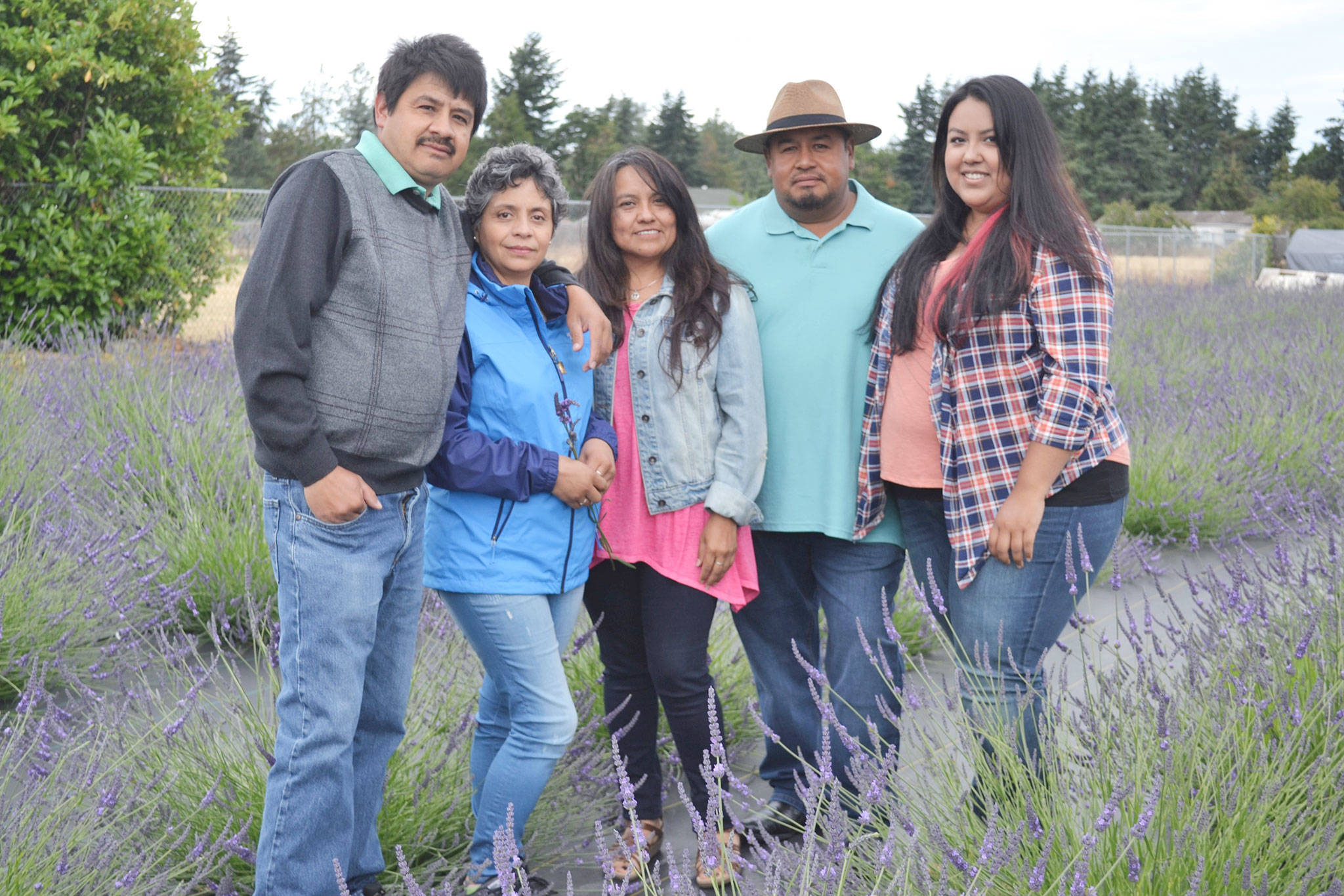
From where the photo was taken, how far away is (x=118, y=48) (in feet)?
29.6

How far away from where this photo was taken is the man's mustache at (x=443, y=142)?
2305 mm

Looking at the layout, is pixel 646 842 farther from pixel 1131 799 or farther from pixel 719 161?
pixel 719 161

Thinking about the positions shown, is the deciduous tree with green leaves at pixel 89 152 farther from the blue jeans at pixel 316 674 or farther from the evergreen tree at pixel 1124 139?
the evergreen tree at pixel 1124 139

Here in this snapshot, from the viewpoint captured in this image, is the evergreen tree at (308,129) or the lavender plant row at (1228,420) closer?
the lavender plant row at (1228,420)

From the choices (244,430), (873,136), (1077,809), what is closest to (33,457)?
(244,430)

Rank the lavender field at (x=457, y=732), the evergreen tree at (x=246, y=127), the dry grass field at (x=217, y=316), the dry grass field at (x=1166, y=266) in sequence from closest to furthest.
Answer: the lavender field at (x=457, y=732), the dry grass field at (x=217, y=316), the dry grass field at (x=1166, y=266), the evergreen tree at (x=246, y=127)

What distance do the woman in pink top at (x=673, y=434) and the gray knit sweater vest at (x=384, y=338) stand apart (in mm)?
633

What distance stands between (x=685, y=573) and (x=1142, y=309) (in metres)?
11.5

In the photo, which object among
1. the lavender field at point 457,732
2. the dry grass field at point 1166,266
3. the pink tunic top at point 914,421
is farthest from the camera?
the dry grass field at point 1166,266

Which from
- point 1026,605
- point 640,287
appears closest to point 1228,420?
point 1026,605

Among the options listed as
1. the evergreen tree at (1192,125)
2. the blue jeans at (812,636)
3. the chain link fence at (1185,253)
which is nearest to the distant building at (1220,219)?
the evergreen tree at (1192,125)

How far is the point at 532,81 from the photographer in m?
60.0

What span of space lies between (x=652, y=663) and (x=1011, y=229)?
4.66 feet

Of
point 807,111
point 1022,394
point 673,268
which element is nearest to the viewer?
point 1022,394
